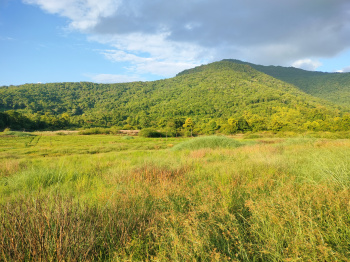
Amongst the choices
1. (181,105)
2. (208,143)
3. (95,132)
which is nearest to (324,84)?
(181,105)

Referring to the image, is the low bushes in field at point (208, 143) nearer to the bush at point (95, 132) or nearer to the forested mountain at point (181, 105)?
the forested mountain at point (181, 105)

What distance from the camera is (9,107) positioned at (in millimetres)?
111500

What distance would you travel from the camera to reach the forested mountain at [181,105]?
212 ft

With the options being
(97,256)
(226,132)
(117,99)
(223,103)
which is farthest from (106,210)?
(117,99)

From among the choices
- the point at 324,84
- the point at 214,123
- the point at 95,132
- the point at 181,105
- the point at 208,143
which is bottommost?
the point at 95,132

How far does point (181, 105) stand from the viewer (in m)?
113

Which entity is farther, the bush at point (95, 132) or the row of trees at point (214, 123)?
the bush at point (95, 132)

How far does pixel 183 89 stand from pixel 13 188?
5438 inches

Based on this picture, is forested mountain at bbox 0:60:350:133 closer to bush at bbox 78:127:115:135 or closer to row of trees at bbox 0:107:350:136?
row of trees at bbox 0:107:350:136

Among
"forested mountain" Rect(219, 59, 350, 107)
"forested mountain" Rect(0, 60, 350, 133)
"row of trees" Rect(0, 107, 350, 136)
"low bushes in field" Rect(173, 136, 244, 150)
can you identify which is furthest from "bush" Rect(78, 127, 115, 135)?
"forested mountain" Rect(219, 59, 350, 107)

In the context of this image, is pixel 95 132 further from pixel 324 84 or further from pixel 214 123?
pixel 324 84

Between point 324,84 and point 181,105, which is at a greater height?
point 324,84

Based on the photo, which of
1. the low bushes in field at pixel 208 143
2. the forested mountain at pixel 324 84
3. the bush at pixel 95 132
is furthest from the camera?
the forested mountain at pixel 324 84

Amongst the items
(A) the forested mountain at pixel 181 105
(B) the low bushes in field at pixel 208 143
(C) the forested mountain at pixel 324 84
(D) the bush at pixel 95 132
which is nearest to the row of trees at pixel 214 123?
(A) the forested mountain at pixel 181 105
